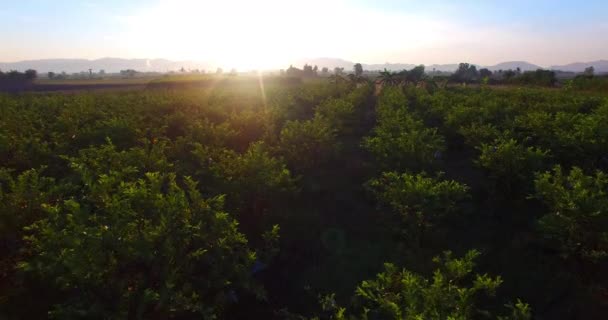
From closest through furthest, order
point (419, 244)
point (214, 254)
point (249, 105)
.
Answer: point (214, 254)
point (419, 244)
point (249, 105)

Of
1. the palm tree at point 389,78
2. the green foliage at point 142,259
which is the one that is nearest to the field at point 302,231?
the green foliage at point 142,259

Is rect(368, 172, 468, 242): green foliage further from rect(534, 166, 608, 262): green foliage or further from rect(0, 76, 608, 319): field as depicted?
rect(534, 166, 608, 262): green foliage

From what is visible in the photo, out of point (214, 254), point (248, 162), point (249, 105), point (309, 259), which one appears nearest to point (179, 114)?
point (249, 105)

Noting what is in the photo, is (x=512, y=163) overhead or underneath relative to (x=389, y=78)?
underneath

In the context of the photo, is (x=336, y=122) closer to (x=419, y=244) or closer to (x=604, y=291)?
(x=419, y=244)

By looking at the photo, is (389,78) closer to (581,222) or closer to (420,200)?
(420,200)

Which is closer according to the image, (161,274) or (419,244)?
(161,274)

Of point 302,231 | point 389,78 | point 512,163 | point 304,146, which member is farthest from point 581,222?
point 389,78

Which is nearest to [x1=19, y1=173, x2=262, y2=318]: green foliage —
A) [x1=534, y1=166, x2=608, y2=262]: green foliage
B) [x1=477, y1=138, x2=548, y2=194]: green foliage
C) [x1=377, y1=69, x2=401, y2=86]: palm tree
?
[x1=534, y1=166, x2=608, y2=262]: green foliage

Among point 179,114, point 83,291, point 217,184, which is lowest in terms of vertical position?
point 83,291
